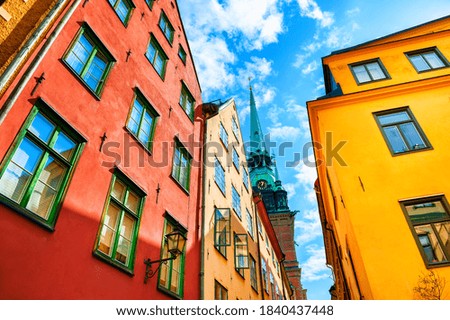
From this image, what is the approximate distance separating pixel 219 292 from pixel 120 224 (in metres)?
5.82

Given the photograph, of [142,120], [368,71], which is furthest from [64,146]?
[368,71]

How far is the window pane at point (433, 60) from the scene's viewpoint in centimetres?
1102

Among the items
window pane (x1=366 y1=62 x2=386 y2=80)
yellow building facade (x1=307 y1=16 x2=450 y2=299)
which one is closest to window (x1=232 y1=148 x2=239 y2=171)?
yellow building facade (x1=307 y1=16 x2=450 y2=299)

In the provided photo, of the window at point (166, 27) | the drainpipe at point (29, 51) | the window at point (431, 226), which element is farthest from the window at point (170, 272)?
the window at point (166, 27)

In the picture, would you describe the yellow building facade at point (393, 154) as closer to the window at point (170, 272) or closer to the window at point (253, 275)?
the window at point (170, 272)

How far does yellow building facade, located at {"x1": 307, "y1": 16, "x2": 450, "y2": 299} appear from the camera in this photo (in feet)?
23.0

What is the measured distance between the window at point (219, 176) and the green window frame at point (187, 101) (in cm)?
273

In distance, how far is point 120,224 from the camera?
6531mm

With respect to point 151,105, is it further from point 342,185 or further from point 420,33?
point 420,33

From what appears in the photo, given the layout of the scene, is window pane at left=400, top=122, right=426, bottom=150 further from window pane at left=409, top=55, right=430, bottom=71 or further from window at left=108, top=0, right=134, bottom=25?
window at left=108, top=0, right=134, bottom=25

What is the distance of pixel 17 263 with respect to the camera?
13.7 ft

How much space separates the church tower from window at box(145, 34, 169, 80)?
39519mm

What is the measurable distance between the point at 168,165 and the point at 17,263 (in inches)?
208

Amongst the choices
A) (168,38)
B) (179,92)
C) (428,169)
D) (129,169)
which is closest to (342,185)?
(428,169)
